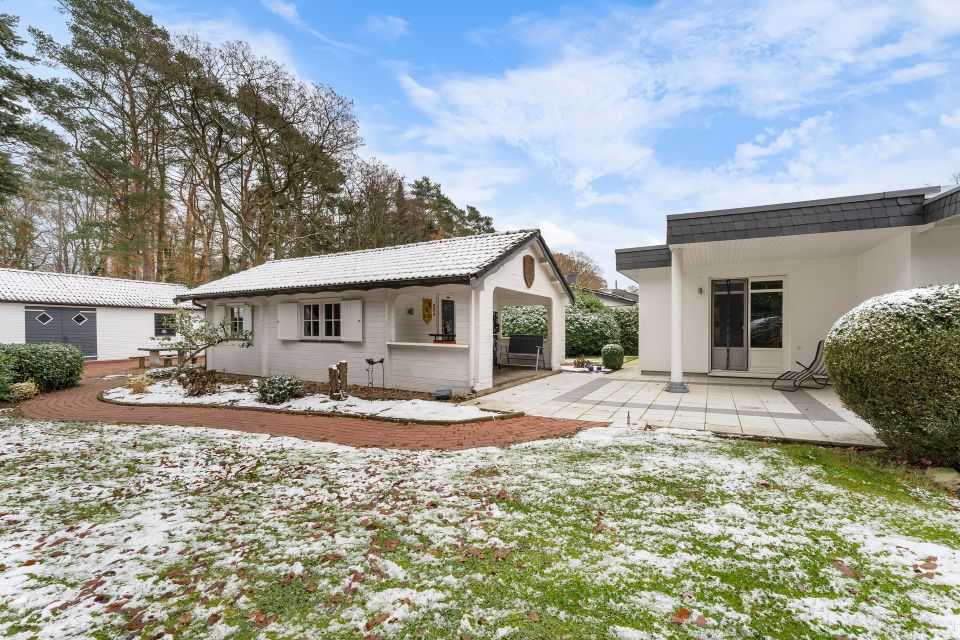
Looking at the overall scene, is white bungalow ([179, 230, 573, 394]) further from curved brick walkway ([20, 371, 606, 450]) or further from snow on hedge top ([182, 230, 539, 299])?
curved brick walkway ([20, 371, 606, 450])

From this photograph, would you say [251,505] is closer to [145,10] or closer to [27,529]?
[27,529]

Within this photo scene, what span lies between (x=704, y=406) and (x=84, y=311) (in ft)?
73.8

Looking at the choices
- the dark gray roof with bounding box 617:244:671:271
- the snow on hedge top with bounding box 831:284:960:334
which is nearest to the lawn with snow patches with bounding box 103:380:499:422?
the snow on hedge top with bounding box 831:284:960:334

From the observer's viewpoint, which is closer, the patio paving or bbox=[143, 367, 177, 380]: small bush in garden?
the patio paving

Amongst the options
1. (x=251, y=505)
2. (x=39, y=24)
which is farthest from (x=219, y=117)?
(x=251, y=505)

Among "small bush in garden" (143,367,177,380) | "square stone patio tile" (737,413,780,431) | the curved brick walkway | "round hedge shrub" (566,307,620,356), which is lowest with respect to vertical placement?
the curved brick walkway

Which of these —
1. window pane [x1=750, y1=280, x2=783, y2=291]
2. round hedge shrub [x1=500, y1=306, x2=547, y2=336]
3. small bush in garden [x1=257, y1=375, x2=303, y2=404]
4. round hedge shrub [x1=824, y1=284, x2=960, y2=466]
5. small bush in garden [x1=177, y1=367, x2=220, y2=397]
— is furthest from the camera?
round hedge shrub [x1=500, y1=306, x2=547, y2=336]

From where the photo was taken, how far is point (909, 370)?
3947 mm

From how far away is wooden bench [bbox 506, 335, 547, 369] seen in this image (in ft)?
42.5

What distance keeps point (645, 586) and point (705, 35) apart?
11.2 meters

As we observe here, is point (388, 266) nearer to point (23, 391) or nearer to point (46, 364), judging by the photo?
point (23, 391)

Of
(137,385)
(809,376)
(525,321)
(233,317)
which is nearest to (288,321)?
(233,317)

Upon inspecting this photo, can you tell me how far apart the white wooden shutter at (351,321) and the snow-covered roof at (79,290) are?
11.3 m

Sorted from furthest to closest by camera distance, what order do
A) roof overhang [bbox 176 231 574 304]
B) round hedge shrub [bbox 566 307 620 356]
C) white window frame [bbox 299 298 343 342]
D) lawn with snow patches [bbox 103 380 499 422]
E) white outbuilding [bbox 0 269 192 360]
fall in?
round hedge shrub [bbox 566 307 620 356], white outbuilding [bbox 0 269 192 360], white window frame [bbox 299 298 343 342], roof overhang [bbox 176 231 574 304], lawn with snow patches [bbox 103 380 499 422]
